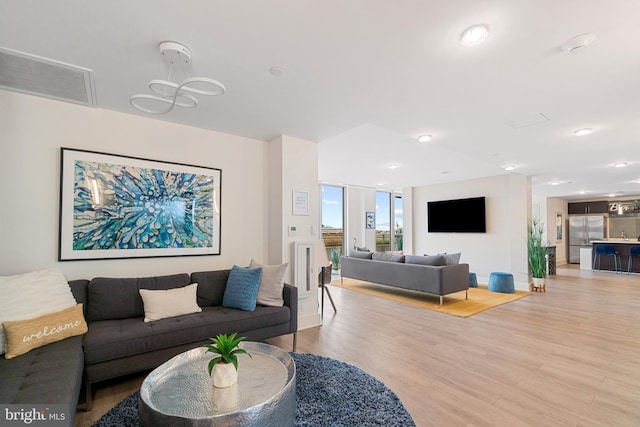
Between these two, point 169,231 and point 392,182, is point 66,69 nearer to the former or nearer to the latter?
point 169,231

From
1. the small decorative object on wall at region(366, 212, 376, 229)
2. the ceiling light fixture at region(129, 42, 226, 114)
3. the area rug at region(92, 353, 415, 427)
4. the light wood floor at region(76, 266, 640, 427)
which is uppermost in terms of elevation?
the ceiling light fixture at region(129, 42, 226, 114)

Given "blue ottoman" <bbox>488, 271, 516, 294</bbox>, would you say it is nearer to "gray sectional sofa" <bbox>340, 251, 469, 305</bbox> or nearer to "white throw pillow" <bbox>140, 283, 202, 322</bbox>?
"gray sectional sofa" <bbox>340, 251, 469, 305</bbox>

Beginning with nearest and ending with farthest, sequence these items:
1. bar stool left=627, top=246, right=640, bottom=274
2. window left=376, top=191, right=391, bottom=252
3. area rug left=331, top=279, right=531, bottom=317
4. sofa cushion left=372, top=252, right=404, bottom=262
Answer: area rug left=331, top=279, right=531, bottom=317
sofa cushion left=372, top=252, right=404, bottom=262
bar stool left=627, top=246, right=640, bottom=274
window left=376, top=191, right=391, bottom=252

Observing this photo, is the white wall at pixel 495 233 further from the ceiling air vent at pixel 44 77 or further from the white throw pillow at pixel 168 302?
the ceiling air vent at pixel 44 77

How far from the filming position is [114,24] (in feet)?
5.81

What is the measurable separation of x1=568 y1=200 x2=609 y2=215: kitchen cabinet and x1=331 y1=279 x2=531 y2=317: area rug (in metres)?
7.67

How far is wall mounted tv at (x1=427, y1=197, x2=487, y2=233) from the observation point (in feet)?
23.7

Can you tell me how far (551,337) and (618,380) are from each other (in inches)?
39.3

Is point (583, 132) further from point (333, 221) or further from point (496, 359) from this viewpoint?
point (333, 221)

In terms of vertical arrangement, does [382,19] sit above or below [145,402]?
above

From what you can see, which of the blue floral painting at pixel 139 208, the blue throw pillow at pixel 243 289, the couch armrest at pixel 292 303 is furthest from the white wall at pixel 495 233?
the blue floral painting at pixel 139 208

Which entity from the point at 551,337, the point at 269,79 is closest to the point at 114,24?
the point at 269,79

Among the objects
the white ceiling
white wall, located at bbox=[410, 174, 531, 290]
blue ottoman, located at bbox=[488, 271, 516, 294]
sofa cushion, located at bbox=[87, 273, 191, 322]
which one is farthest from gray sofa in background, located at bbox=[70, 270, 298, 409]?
white wall, located at bbox=[410, 174, 531, 290]

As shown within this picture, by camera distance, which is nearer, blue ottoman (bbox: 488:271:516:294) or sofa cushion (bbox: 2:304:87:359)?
sofa cushion (bbox: 2:304:87:359)
